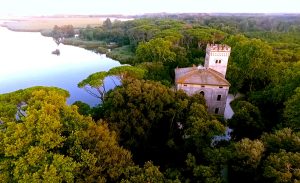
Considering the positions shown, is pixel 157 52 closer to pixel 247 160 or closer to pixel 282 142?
pixel 282 142

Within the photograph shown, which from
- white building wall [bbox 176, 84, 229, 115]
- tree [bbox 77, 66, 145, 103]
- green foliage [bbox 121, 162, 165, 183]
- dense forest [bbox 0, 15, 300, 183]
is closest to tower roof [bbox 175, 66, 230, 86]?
white building wall [bbox 176, 84, 229, 115]

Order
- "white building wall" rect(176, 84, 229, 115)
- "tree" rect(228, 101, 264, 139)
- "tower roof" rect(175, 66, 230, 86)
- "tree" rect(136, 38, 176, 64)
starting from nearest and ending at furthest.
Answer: "tree" rect(228, 101, 264, 139)
"tower roof" rect(175, 66, 230, 86)
"white building wall" rect(176, 84, 229, 115)
"tree" rect(136, 38, 176, 64)

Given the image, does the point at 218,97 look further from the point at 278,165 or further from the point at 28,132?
the point at 28,132

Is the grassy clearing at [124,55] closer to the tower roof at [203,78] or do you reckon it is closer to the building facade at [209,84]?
the building facade at [209,84]

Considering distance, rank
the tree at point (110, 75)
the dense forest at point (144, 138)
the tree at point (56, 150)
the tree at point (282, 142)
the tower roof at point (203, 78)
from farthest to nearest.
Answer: the tree at point (110, 75), the tower roof at point (203, 78), the tree at point (282, 142), the dense forest at point (144, 138), the tree at point (56, 150)

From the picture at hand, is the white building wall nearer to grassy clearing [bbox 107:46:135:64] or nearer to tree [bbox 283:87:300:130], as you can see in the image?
tree [bbox 283:87:300:130]

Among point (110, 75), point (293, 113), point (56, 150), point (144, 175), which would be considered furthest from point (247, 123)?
point (110, 75)

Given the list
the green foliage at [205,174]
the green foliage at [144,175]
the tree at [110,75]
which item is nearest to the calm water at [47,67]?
the tree at [110,75]
